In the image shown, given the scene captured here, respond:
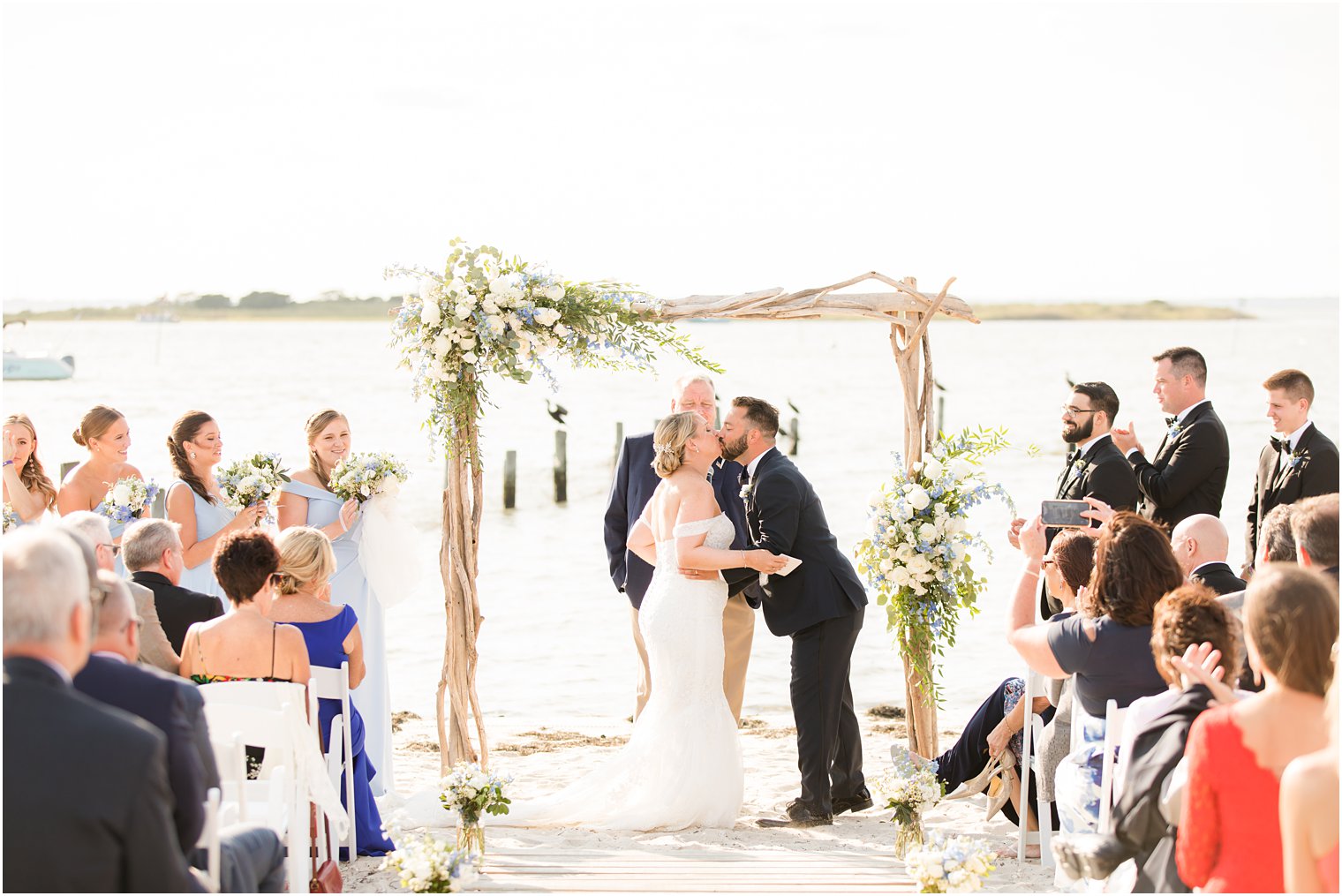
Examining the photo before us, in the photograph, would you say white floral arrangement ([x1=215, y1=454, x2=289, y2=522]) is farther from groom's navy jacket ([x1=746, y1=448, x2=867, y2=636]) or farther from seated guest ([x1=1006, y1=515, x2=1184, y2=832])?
seated guest ([x1=1006, y1=515, x2=1184, y2=832])

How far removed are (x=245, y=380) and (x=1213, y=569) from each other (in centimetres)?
5079

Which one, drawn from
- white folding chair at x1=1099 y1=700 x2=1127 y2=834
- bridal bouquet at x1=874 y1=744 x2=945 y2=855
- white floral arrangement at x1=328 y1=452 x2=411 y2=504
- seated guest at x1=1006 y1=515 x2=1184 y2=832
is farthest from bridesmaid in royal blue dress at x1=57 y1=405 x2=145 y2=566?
white folding chair at x1=1099 y1=700 x2=1127 y2=834

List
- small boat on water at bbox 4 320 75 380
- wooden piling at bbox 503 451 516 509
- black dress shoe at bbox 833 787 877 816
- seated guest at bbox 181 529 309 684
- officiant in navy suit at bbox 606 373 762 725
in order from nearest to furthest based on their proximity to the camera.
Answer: seated guest at bbox 181 529 309 684 → black dress shoe at bbox 833 787 877 816 → officiant in navy suit at bbox 606 373 762 725 → wooden piling at bbox 503 451 516 509 → small boat on water at bbox 4 320 75 380

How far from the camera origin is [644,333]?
239 inches

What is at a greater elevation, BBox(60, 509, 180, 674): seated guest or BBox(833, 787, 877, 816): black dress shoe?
BBox(60, 509, 180, 674): seated guest

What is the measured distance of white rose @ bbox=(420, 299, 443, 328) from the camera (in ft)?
19.0

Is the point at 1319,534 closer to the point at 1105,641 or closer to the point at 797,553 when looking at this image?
the point at 1105,641

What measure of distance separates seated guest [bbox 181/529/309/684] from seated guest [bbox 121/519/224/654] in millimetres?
325

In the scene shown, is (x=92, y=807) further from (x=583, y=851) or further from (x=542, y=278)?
(x=542, y=278)

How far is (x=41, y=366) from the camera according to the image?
49.5 m

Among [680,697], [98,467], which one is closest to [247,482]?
[98,467]

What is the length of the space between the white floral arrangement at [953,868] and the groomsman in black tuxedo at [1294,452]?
2896mm

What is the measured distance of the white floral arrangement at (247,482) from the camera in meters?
6.11

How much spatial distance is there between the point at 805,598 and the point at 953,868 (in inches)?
84.2
